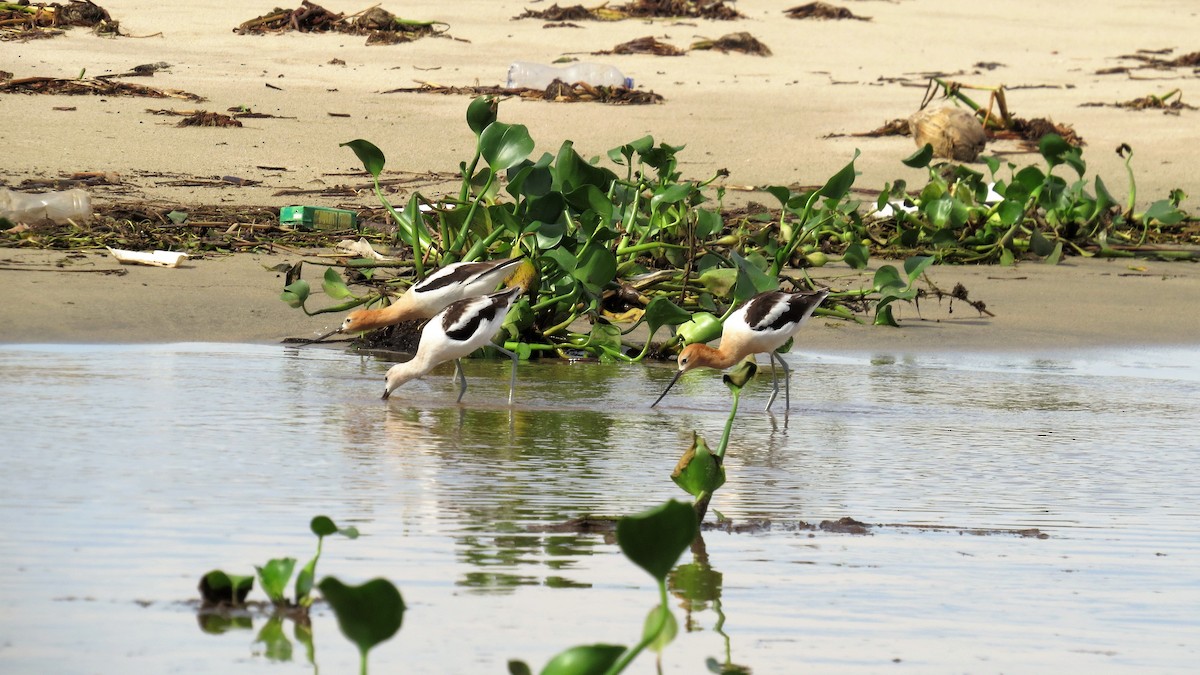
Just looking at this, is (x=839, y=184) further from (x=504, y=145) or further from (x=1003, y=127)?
(x=1003, y=127)

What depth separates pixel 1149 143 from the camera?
50.5 feet

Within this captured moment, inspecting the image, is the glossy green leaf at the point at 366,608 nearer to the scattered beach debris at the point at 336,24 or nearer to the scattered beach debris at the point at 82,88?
the scattered beach debris at the point at 82,88

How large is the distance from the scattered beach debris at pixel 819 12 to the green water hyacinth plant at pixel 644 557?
67.0ft

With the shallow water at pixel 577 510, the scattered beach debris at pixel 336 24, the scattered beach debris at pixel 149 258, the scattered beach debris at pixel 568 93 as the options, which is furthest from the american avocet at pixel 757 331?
the scattered beach debris at pixel 336 24

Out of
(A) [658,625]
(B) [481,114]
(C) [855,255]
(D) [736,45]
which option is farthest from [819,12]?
(A) [658,625]

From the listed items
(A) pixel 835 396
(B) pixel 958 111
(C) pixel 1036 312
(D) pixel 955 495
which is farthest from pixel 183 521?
(B) pixel 958 111

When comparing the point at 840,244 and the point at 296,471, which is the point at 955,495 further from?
the point at 840,244

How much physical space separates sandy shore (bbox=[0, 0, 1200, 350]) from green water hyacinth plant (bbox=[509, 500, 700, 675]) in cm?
549

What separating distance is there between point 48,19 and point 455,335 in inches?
519

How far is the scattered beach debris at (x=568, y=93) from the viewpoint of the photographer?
16.2 m

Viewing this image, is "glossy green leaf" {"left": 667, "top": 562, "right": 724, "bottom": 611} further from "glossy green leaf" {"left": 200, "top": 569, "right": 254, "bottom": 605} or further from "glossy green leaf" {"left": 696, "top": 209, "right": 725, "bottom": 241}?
"glossy green leaf" {"left": 696, "top": 209, "right": 725, "bottom": 241}

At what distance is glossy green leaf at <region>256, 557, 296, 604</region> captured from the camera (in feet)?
10.2

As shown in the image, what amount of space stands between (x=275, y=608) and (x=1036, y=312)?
6700 millimetres

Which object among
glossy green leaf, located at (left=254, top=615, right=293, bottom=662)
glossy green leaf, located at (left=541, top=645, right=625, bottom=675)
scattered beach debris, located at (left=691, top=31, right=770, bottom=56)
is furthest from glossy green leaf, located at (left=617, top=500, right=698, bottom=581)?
scattered beach debris, located at (left=691, top=31, right=770, bottom=56)
